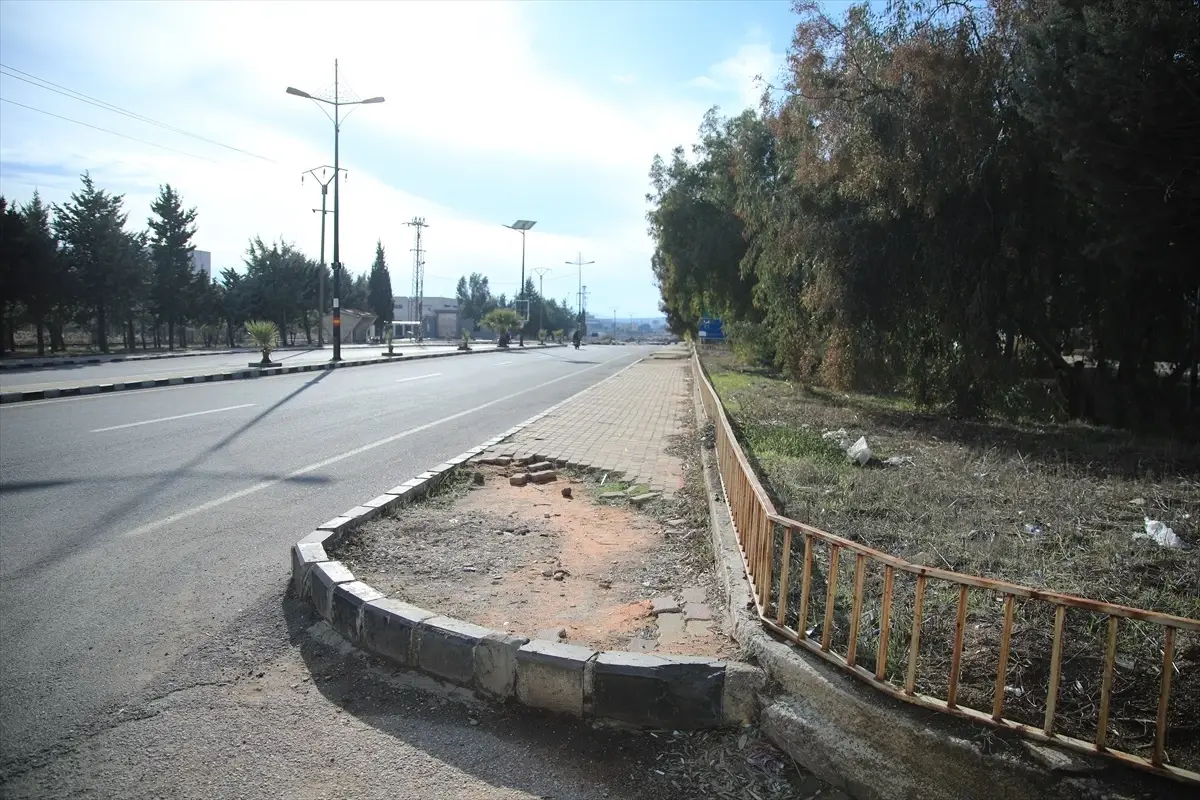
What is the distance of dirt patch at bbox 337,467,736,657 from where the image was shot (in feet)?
12.7

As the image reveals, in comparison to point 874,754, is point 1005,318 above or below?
above

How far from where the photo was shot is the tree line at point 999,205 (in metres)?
9.61

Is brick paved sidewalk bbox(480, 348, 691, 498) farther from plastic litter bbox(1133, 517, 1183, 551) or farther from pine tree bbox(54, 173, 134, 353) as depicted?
pine tree bbox(54, 173, 134, 353)

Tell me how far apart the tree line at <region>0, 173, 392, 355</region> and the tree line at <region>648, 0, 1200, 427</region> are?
31.9 meters

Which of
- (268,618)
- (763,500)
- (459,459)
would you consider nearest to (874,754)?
(763,500)

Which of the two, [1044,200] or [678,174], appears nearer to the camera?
[1044,200]

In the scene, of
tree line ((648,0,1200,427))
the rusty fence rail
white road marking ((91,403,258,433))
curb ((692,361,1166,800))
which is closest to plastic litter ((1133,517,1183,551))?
the rusty fence rail

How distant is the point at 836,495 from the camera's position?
5988 mm

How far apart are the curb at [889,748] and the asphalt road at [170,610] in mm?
734

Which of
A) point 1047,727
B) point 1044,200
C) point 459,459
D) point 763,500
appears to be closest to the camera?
point 1047,727

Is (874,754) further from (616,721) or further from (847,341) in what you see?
(847,341)

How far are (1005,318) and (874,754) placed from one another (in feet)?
38.1

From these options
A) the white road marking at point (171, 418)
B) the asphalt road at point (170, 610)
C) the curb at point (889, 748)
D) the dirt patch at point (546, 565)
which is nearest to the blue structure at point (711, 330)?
the white road marking at point (171, 418)

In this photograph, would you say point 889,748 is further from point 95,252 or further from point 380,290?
point 380,290
